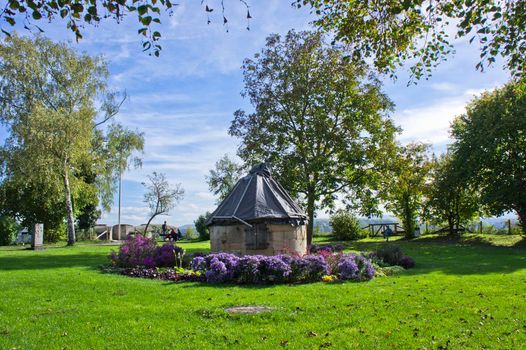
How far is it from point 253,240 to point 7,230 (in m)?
27.3

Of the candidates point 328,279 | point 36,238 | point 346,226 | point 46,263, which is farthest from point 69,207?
point 328,279

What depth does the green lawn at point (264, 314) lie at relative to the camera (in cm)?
699

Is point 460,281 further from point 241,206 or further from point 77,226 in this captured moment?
point 77,226

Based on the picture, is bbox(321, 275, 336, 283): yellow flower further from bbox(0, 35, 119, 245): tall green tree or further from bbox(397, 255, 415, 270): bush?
bbox(0, 35, 119, 245): tall green tree

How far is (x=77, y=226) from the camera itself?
1789 inches

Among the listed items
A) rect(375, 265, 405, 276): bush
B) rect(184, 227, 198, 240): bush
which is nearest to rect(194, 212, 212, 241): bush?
rect(184, 227, 198, 240): bush

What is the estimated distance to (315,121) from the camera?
2867 centimetres

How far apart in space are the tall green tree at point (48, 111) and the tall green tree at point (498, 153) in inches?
1022

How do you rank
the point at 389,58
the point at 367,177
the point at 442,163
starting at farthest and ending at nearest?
the point at 442,163
the point at 367,177
the point at 389,58

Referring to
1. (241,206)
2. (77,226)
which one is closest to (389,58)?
(241,206)

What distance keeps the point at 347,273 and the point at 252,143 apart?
54.8ft

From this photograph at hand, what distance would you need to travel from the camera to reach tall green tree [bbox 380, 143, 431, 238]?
29.4 m

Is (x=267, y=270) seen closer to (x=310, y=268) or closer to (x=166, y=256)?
(x=310, y=268)

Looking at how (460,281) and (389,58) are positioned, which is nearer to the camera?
(389,58)
